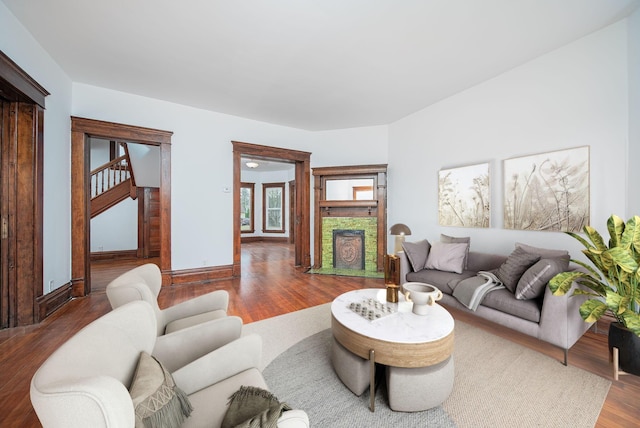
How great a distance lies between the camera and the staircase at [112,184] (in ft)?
19.7

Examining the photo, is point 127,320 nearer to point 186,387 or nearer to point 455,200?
point 186,387

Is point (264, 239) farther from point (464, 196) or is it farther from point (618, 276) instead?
point (618, 276)

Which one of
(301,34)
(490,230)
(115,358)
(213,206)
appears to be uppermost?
(301,34)

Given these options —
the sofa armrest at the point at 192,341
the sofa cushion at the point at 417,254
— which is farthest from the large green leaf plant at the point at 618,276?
the sofa armrest at the point at 192,341

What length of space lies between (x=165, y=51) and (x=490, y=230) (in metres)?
4.65

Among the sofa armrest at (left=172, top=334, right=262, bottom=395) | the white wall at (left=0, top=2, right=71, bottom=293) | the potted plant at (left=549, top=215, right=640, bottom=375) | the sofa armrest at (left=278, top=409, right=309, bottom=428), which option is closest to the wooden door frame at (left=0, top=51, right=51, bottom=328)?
the white wall at (left=0, top=2, right=71, bottom=293)

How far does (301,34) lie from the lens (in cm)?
261

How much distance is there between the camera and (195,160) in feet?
14.4

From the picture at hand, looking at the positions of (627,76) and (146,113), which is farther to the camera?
(146,113)

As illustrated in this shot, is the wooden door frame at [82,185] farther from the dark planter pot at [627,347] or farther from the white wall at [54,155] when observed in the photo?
the dark planter pot at [627,347]

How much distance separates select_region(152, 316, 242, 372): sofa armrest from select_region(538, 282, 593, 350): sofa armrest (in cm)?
248

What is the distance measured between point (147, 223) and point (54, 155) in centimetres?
358

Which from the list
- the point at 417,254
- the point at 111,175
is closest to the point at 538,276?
the point at 417,254

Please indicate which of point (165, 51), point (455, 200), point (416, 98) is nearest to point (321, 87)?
point (416, 98)
